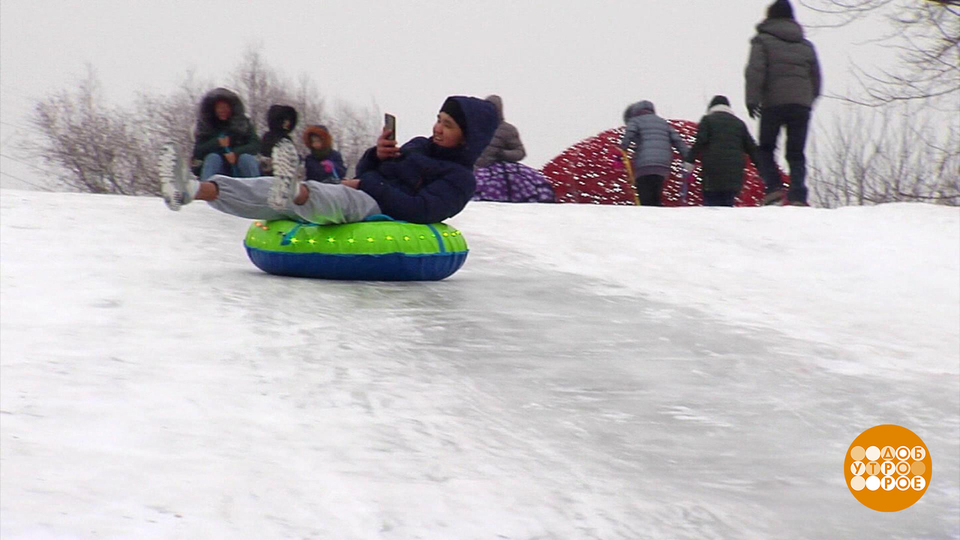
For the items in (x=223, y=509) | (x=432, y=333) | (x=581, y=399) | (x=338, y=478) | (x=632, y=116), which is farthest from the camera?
(x=632, y=116)

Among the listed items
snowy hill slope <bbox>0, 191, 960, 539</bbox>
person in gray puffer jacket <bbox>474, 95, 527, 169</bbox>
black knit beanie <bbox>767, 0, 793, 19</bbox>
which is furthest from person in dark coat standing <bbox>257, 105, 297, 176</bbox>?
black knit beanie <bbox>767, 0, 793, 19</bbox>

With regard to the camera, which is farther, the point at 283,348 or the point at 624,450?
the point at 283,348

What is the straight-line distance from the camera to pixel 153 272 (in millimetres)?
5488

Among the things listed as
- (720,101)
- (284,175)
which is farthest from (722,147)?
(284,175)

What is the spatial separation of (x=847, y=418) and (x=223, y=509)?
2.35 metres

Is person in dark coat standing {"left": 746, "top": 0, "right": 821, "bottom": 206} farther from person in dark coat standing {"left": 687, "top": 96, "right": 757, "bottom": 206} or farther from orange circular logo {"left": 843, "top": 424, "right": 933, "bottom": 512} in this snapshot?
orange circular logo {"left": 843, "top": 424, "right": 933, "bottom": 512}

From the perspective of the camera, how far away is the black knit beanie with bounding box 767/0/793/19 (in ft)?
28.9

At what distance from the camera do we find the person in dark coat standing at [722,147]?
29.2ft

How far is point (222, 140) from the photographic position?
25.6 feet

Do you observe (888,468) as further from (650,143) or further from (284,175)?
(650,143)

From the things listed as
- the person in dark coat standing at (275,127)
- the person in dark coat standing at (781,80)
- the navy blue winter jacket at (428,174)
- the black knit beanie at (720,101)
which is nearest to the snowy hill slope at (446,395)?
the navy blue winter jacket at (428,174)

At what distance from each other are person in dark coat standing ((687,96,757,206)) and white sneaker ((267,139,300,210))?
4.68m

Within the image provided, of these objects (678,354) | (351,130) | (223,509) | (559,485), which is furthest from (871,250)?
(351,130)

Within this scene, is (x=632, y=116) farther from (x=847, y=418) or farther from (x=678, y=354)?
(x=847, y=418)
